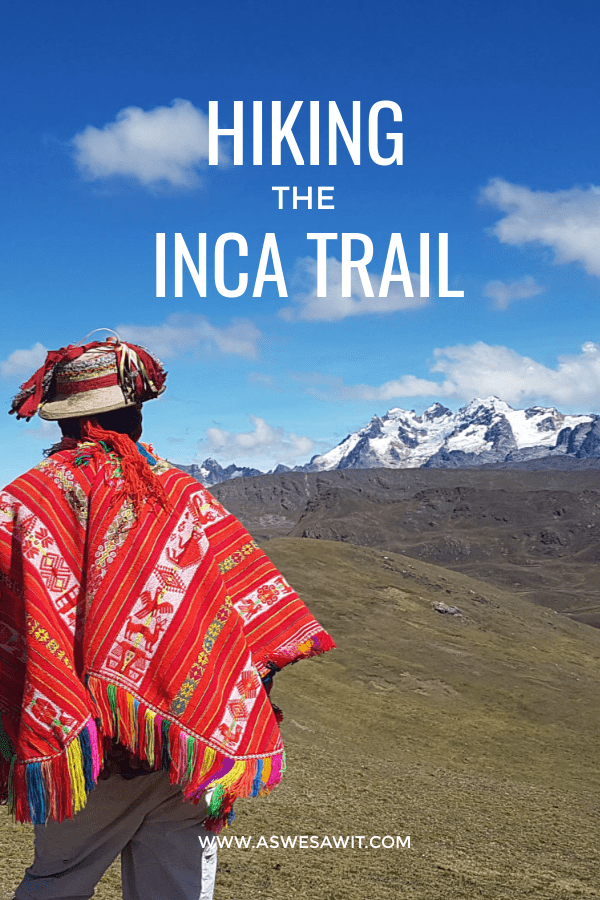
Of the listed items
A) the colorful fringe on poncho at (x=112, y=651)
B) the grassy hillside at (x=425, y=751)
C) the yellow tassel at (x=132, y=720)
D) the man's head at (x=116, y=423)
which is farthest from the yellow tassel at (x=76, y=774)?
the grassy hillside at (x=425, y=751)

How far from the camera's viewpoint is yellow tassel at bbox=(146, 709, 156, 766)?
250 cm

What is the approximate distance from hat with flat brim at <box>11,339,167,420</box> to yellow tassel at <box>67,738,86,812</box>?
1.05 m

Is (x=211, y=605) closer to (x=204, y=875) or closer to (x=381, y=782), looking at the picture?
(x=204, y=875)

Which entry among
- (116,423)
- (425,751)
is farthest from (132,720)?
(425,751)

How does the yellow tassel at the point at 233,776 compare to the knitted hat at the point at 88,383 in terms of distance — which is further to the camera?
the knitted hat at the point at 88,383

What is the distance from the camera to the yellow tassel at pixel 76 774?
2.43 metres

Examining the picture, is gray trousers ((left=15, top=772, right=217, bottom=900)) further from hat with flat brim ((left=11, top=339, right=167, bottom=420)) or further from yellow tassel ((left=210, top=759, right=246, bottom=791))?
hat with flat brim ((left=11, top=339, right=167, bottom=420))

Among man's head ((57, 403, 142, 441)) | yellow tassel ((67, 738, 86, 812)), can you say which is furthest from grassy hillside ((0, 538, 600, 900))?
man's head ((57, 403, 142, 441))

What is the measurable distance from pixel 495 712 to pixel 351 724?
4.19m

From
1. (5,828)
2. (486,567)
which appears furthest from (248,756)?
(486,567)

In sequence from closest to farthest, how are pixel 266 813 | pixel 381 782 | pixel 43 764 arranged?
1. pixel 43 764
2. pixel 266 813
3. pixel 381 782

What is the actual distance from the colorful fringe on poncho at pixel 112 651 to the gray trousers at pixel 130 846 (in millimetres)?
121

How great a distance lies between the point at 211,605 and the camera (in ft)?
8.61

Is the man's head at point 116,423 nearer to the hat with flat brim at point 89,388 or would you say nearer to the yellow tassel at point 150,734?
the hat with flat brim at point 89,388
